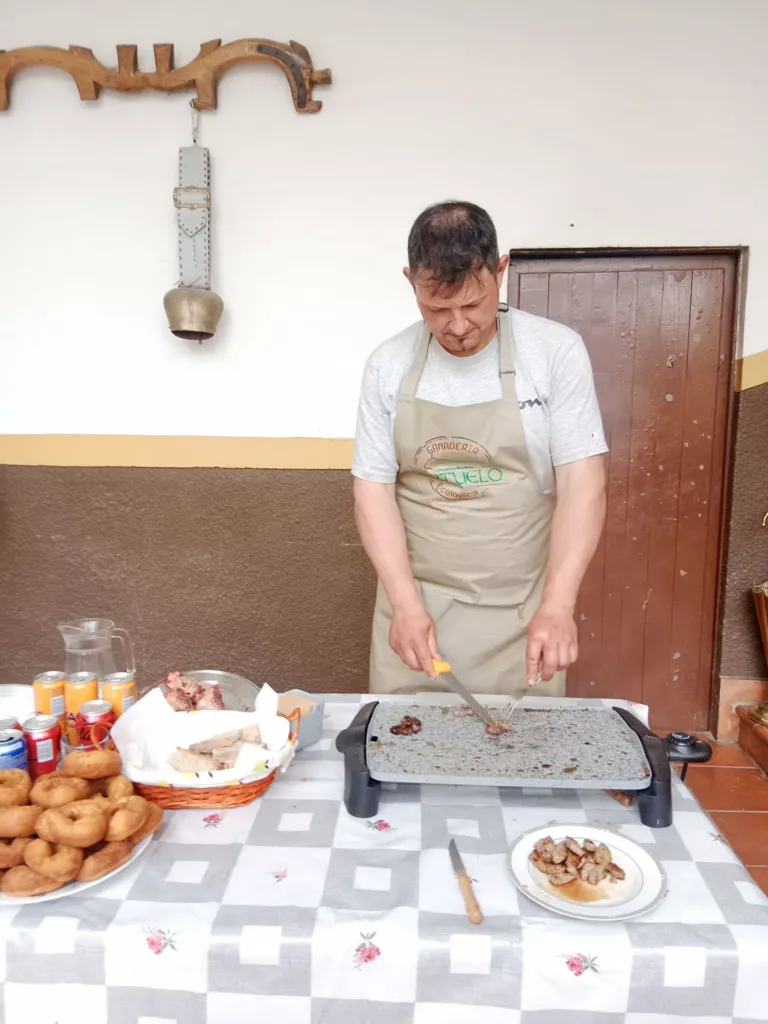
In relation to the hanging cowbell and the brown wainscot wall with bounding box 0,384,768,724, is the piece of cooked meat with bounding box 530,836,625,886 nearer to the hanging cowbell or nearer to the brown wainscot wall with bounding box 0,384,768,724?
the brown wainscot wall with bounding box 0,384,768,724

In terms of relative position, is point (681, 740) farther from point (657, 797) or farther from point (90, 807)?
point (90, 807)

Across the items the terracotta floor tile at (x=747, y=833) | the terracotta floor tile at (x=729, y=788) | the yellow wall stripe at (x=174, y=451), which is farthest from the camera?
the yellow wall stripe at (x=174, y=451)

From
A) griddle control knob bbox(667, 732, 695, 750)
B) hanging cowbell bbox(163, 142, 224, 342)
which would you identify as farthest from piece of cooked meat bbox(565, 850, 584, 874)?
hanging cowbell bbox(163, 142, 224, 342)

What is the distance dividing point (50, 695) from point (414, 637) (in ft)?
2.46

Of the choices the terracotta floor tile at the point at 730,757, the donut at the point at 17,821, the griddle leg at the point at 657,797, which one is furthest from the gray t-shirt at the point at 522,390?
the terracotta floor tile at the point at 730,757

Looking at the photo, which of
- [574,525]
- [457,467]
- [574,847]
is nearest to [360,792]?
[574,847]

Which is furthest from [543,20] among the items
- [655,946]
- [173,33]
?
[655,946]

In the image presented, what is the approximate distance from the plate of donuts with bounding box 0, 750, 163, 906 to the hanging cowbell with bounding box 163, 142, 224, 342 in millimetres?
2149

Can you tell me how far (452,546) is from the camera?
1917 mm

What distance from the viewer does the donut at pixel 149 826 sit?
1057 millimetres

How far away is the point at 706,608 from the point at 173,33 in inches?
133

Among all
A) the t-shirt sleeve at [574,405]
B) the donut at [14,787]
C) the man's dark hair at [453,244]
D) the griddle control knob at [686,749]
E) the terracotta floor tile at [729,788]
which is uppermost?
the man's dark hair at [453,244]

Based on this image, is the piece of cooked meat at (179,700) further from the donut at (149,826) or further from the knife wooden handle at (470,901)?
the knife wooden handle at (470,901)

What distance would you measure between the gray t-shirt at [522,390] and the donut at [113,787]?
97 cm
